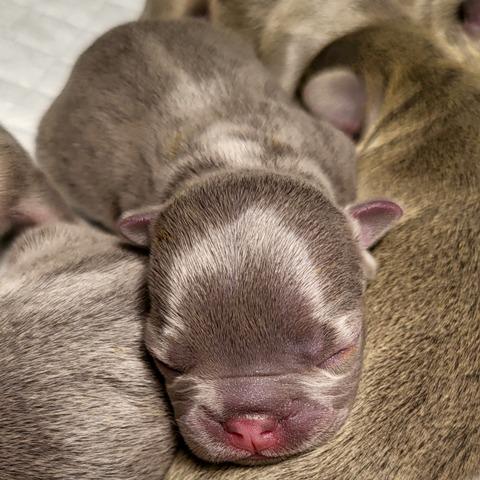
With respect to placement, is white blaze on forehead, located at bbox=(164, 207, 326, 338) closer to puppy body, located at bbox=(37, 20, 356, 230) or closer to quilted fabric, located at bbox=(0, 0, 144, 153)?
puppy body, located at bbox=(37, 20, 356, 230)

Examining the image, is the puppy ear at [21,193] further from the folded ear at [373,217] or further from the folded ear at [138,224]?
the folded ear at [373,217]

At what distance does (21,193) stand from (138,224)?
0.57 m

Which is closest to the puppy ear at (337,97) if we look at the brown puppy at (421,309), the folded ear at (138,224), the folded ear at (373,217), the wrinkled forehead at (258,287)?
the brown puppy at (421,309)

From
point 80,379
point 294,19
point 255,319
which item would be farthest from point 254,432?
point 294,19

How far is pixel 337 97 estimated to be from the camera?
8.88ft

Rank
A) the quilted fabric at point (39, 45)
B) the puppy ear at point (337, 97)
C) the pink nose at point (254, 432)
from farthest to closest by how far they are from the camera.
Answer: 1. the quilted fabric at point (39, 45)
2. the puppy ear at point (337, 97)
3. the pink nose at point (254, 432)

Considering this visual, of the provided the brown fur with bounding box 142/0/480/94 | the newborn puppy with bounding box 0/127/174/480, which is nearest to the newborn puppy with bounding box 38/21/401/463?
the newborn puppy with bounding box 0/127/174/480

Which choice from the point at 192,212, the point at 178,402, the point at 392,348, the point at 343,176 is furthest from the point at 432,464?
the point at 343,176

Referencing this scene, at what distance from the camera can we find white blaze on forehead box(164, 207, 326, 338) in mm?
1577

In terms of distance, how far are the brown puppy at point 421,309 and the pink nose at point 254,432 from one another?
0.44 ft

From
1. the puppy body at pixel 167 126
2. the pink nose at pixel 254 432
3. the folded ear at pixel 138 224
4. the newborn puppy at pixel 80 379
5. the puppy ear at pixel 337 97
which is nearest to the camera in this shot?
the pink nose at pixel 254 432

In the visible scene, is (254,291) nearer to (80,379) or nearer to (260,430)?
(260,430)

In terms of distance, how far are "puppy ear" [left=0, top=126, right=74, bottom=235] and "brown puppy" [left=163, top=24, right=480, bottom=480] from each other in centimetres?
87

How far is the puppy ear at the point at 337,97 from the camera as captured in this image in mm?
2680
